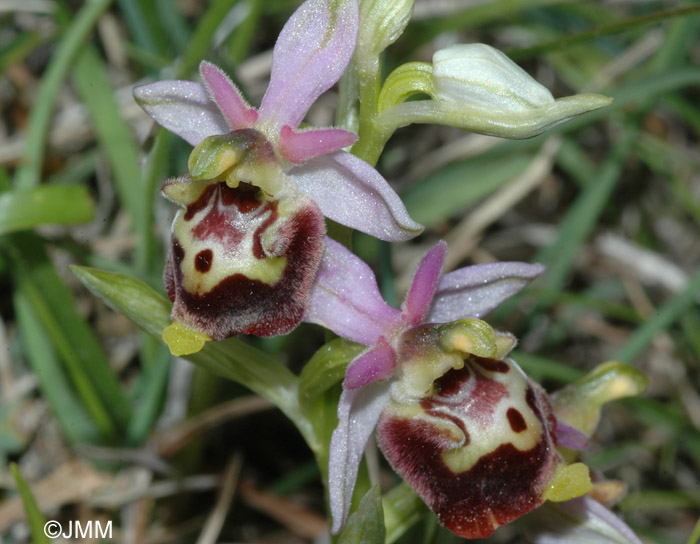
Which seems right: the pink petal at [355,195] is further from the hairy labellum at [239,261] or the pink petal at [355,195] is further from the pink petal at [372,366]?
the pink petal at [372,366]

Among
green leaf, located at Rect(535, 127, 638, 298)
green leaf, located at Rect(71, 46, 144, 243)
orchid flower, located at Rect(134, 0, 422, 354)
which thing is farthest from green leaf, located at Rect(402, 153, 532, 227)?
orchid flower, located at Rect(134, 0, 422, 354)

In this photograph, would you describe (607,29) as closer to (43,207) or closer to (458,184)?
(458,184)

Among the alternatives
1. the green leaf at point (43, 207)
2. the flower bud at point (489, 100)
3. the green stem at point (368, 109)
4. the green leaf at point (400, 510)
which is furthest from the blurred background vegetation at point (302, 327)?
the flower bud at point (489, 100)

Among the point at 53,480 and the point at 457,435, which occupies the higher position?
the point at 457,435

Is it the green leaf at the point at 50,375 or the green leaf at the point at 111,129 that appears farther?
the green leaf at the point at 111,129

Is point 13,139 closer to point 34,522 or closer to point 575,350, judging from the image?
point 34,522

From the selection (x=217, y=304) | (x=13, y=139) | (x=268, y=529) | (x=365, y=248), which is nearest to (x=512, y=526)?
(x=268, y=529)

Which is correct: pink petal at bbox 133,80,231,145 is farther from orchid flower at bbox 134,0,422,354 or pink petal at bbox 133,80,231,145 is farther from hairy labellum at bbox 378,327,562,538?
hairy labellum at bbox 378,327,562,538

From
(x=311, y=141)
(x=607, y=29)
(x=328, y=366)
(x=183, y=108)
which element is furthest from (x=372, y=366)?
(x=607, y=29)
